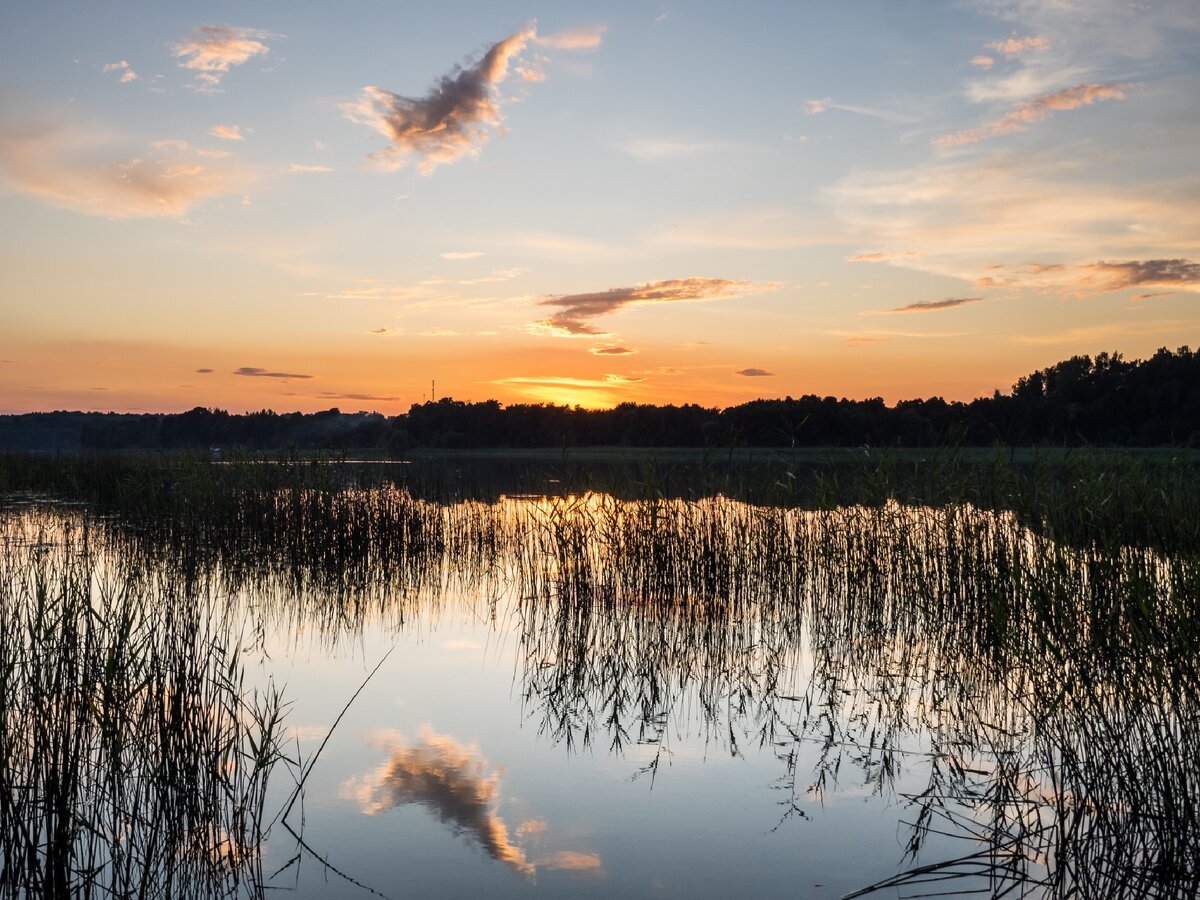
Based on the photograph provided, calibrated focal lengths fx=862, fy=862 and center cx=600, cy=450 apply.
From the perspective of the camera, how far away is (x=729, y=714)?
19.9ft

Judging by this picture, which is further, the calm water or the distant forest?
the distant forest

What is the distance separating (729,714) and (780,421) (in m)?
39.4

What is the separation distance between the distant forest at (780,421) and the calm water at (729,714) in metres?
7.24

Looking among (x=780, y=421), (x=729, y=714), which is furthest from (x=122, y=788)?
(x=780, y=421)

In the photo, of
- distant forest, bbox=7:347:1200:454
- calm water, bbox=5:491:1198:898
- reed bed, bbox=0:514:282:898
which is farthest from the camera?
distant forest, bbox=7:347:1200:454

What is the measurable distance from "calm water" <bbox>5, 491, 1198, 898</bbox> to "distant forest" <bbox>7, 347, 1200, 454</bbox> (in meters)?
7.24

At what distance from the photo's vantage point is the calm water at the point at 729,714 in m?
3.83

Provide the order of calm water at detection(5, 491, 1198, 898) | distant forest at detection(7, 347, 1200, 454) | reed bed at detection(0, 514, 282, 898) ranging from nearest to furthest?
reed bed at detection(0, 514, 282, 898) → calm water at detection(5, 491, 1198, 898) → distant forest at detection(7, 347, 1200, 454)

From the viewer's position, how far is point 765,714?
6059 mm

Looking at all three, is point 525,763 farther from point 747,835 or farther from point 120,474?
point 120,474

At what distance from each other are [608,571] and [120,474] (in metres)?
13.8

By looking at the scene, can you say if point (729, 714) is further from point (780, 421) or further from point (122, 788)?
point (780, 421)

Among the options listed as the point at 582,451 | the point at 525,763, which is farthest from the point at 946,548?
the point at 582,451

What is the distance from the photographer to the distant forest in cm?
3706
